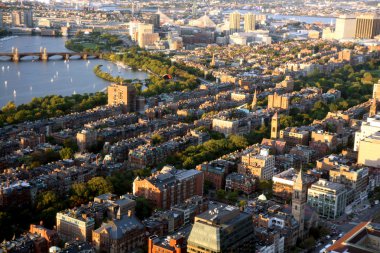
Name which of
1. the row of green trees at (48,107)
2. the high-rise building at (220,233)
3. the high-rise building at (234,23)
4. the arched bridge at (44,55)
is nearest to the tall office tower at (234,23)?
the high-rise building at (234,23)

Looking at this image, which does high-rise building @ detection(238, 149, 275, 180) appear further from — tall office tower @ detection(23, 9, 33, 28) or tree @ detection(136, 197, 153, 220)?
tall office tower @ detection(23, 9, 33, 28)

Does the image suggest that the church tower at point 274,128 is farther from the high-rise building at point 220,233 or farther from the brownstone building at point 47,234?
the brownstone building at point 47,234

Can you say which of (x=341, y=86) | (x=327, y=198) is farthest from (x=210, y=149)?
(x=341, y=86)

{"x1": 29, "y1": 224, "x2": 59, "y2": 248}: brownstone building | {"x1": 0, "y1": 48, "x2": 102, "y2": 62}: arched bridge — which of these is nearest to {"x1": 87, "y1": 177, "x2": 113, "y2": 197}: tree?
{"x1": 29, "y1": 224, "x2": 59, "y2": 248}: brownstone building

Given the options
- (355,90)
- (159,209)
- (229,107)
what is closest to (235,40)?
(355,90)

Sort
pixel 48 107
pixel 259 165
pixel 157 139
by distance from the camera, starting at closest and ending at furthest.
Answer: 1. pixel 259 165
2. pixel 157 139
3. pixel 48 107

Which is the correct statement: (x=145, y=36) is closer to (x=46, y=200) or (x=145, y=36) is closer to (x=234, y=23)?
(x=234, y=23)
